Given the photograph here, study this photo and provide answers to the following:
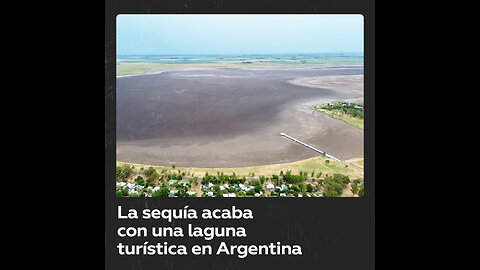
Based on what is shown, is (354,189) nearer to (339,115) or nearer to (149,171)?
(149,171)

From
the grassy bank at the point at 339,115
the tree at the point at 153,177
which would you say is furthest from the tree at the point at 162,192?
the grassy bank at the point at 339,115

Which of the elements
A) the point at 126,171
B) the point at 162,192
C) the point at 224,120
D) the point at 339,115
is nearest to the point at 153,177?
the point at 126,171

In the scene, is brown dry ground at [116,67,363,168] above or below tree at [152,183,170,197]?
above

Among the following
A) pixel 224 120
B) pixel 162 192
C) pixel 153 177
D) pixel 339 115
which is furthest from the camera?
pixel 339 115

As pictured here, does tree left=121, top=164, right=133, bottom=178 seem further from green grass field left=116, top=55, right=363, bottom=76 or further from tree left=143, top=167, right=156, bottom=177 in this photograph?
green grass field left=116, top=55, right=363, bottom=76

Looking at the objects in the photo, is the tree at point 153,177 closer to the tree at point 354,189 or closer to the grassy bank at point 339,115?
the tree at point 354,189

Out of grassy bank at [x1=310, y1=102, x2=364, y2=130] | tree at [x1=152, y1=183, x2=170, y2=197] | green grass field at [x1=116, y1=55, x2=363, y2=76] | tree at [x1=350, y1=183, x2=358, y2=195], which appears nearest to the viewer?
tree at [x1=350, y1=183, x2=358, y2=195]

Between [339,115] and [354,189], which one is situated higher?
[339,115]

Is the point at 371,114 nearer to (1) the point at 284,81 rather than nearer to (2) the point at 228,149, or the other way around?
(2) the point at 228,149

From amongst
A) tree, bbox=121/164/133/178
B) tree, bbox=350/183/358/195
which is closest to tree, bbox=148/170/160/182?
A: tree, bbox=121/164/133/178
